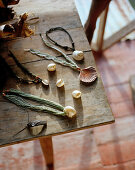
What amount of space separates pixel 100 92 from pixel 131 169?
2.42 ft

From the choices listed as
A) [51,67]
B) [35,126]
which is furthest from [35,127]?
[51,67]

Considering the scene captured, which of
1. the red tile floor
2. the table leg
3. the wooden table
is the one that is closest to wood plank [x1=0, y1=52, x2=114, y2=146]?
the wooden table

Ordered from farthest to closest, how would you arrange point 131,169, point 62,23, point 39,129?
point 131,169 → point 62,23 → point 39,129

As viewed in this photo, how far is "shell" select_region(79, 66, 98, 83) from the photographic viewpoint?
71 cm

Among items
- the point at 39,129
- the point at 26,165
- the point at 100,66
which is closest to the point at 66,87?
the point at 39,129

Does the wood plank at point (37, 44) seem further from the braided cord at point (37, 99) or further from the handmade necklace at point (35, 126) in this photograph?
the handmade necklace at point (35, 126)

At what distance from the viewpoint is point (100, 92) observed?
699 millimetres

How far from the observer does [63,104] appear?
26.7 inches

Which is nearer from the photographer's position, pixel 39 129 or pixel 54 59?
pixel 39 129

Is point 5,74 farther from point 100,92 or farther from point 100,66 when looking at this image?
point 100,66

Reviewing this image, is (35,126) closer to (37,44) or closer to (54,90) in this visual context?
(54,90)

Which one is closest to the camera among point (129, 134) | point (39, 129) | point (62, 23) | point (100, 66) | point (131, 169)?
point (39, 129)

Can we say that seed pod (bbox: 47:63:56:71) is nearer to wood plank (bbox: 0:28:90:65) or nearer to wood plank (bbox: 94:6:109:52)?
wood plank (bbox: 0:28:90:65)

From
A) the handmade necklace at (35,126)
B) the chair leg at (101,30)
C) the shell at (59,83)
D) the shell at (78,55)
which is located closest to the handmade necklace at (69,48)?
the shell at (78,55)
